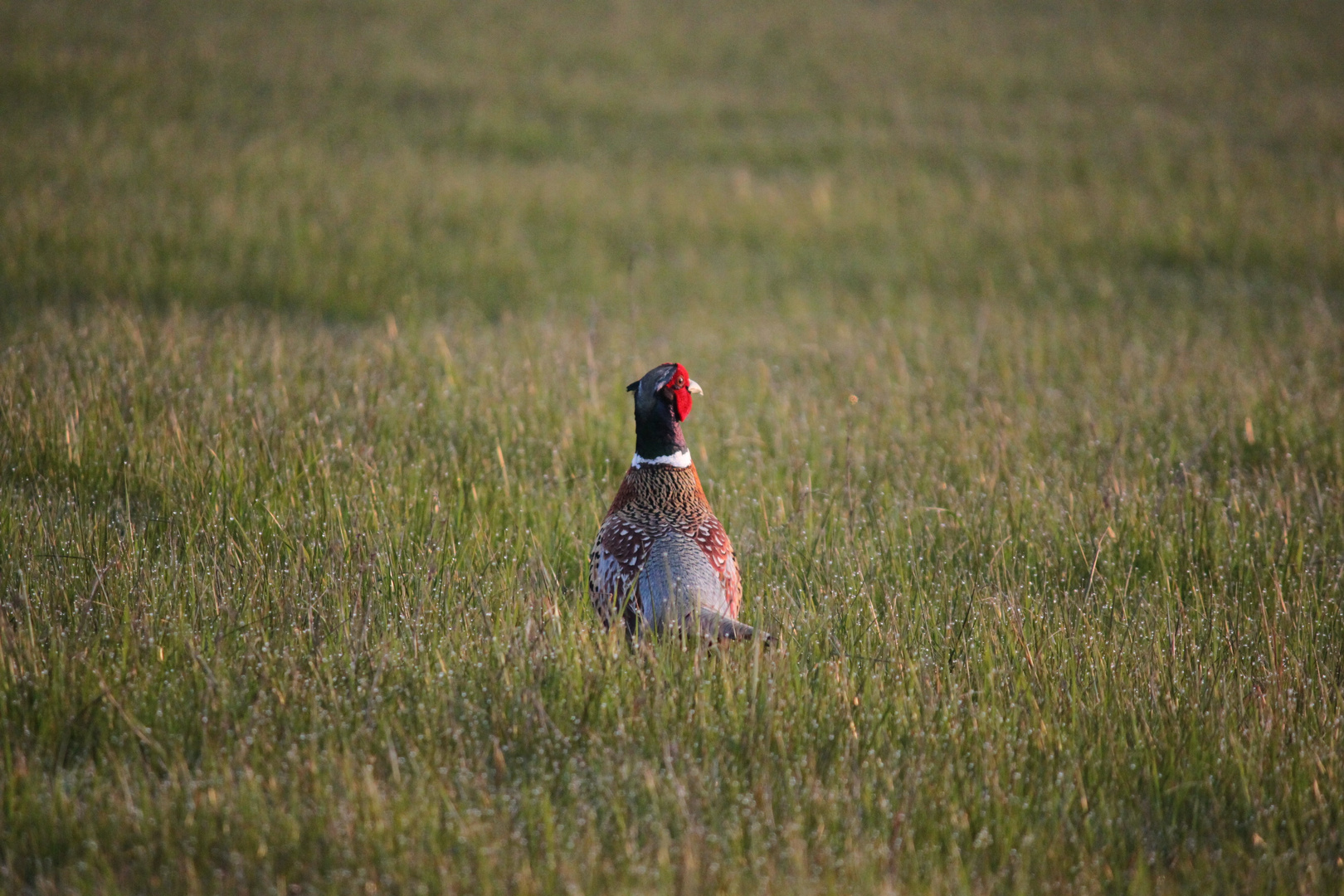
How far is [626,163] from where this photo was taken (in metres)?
13.7

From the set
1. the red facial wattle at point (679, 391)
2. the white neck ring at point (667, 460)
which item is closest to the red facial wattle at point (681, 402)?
the red facial wattle at point (679, 391)

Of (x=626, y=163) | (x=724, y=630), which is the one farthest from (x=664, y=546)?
(x=626, y=163)

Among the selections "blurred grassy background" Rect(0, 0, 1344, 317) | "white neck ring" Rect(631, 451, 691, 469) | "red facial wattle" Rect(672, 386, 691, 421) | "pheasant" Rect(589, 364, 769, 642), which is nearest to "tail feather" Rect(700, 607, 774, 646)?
"pheasant" Rect(589, 364, 769, 642)

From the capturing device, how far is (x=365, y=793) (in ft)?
8.14

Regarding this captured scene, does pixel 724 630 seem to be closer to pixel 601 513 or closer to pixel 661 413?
pixel 661 413

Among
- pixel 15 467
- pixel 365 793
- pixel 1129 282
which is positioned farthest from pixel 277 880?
pixel 1129 282

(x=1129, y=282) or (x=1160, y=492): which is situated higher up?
(x=1129, y=282)

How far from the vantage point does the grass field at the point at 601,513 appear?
251 cm

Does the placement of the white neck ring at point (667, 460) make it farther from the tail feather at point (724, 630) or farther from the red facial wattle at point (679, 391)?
the tail feather at point (724, 630)

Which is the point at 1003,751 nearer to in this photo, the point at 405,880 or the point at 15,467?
Result: the point at 405,880

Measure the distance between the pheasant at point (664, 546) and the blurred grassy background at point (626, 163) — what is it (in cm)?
356

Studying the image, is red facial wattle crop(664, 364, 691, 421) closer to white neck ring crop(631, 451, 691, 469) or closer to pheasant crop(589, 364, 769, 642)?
pheasant crop(589, 364, 769, 642)

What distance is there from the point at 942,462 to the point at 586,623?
271cm

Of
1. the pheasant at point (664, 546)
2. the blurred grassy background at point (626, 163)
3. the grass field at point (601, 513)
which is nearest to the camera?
the grass field at point (601, 513)
